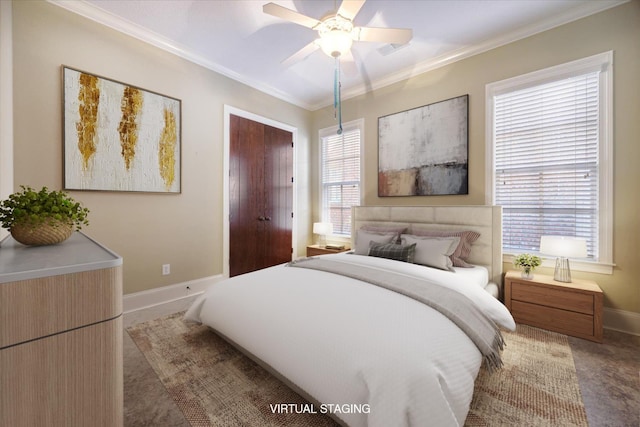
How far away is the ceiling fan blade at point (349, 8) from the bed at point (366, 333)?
1918mm

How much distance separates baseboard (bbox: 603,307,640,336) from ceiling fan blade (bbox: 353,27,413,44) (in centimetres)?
297

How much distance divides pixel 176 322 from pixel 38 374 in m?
2.00

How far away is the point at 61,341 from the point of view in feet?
2.22

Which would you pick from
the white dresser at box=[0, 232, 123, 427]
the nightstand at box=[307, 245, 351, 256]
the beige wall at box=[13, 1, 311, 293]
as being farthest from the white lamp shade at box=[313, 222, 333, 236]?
the white dresser at box=[0, 232, 123, 427]

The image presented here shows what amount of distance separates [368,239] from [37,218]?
106 inches

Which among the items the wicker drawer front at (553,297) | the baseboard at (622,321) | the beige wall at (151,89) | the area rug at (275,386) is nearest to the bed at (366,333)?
the area rug at (275,386)

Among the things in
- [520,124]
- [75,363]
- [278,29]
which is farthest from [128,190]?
[520,124]

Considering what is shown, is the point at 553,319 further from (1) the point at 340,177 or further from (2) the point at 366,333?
(1) the point at 340,177

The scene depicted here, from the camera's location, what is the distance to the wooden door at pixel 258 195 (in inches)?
144

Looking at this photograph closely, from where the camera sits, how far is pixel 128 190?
267cm

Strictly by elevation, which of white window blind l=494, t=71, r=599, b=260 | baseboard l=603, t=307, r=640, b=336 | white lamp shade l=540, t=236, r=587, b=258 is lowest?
baseboard l=603, t=307, r=640, b=336

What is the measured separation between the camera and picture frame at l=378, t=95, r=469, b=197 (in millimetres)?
3068

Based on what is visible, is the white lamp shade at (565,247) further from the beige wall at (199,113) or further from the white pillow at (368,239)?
the white pillow at (368,239)

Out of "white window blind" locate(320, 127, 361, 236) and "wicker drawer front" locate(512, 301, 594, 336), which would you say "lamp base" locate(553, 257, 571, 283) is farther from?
"white window blind" locate(320, 127, 361, 236)
